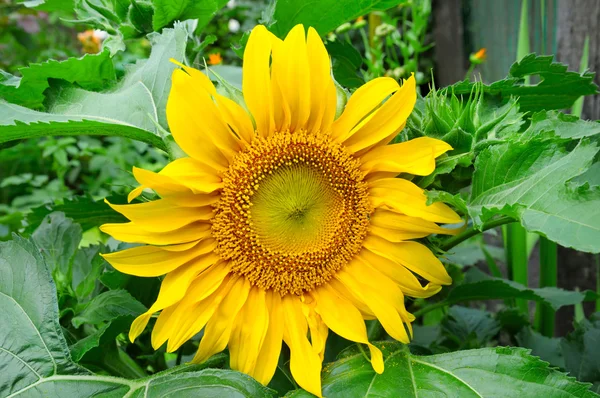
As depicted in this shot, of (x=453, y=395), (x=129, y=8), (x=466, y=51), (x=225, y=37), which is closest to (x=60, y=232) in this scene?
(x=129, y=8)

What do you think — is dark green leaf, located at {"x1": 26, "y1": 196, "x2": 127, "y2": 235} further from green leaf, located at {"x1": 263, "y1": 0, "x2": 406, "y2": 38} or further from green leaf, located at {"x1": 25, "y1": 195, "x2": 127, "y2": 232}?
green leaf, located at {"x1": 263, "y1": 0, "x2": 406, "y2": 38}

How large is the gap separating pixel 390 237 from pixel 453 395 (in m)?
0.16

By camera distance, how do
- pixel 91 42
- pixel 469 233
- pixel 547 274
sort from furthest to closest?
pixel 91 42 → pixel 547 274 → pixel 469 233

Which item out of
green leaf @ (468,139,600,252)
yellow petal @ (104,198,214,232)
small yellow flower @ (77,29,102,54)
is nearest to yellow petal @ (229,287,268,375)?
yellow petal @ (104,198,214,232)

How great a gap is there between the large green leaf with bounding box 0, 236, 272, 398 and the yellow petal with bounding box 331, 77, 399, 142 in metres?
0.25

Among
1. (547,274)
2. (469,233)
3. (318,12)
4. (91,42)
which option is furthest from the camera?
(91,42)

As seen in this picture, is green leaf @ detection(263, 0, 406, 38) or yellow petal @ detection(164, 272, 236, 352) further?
green leaf @ detection(263, 0, 406, 38)

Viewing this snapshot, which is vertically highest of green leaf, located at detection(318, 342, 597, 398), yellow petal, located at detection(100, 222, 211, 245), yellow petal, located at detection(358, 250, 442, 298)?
yellow petal, located at detection(100, 222, 211, 245)

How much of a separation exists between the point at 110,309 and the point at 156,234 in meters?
0.12

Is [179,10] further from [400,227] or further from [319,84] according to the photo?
[400,227]

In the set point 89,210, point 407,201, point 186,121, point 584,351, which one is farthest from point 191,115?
point 584,351

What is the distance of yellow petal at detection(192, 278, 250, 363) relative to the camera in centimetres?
54

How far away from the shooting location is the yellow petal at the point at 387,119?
0.54 metres

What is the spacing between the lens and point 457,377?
0.53 m
